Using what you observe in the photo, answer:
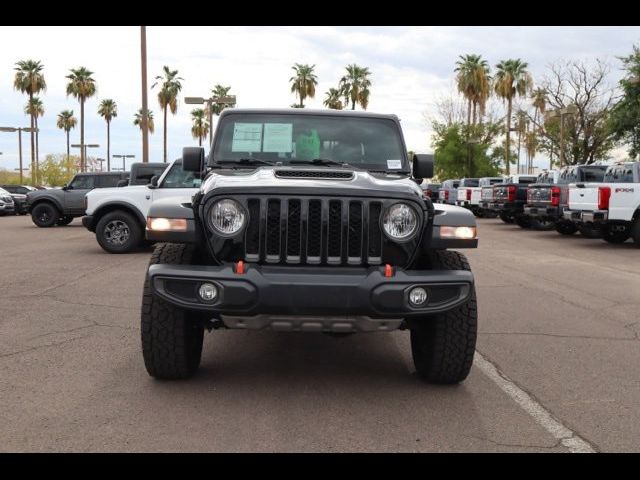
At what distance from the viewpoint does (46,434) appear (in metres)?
3.79

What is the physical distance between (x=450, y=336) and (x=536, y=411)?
2.30ft

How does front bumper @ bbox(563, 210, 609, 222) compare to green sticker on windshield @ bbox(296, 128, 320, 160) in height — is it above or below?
below

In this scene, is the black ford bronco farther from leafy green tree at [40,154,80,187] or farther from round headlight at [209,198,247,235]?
leafy green tree at [40,154,80,187]

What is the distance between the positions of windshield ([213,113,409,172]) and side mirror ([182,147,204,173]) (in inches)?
6.2

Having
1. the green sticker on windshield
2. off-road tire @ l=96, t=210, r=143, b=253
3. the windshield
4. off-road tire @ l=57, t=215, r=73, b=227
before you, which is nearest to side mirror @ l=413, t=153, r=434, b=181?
the windshield

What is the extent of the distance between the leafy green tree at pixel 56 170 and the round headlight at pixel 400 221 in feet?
257

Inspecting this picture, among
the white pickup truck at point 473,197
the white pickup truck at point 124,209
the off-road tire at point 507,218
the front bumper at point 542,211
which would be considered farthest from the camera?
the white pickup truck at point 473,197

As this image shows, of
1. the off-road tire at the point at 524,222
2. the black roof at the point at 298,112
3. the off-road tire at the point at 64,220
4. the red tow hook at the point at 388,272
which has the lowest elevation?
the off-road tire at the point at 64,220

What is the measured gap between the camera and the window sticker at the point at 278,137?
5.77 meters

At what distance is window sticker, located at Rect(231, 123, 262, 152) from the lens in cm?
581

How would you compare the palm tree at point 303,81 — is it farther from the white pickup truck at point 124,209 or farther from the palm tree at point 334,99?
the white pickup truck at point 124,209

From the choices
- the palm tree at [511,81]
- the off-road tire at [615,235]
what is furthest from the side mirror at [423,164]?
the palm tree at [511,81]

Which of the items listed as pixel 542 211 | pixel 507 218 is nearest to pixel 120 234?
pixel 542 211
